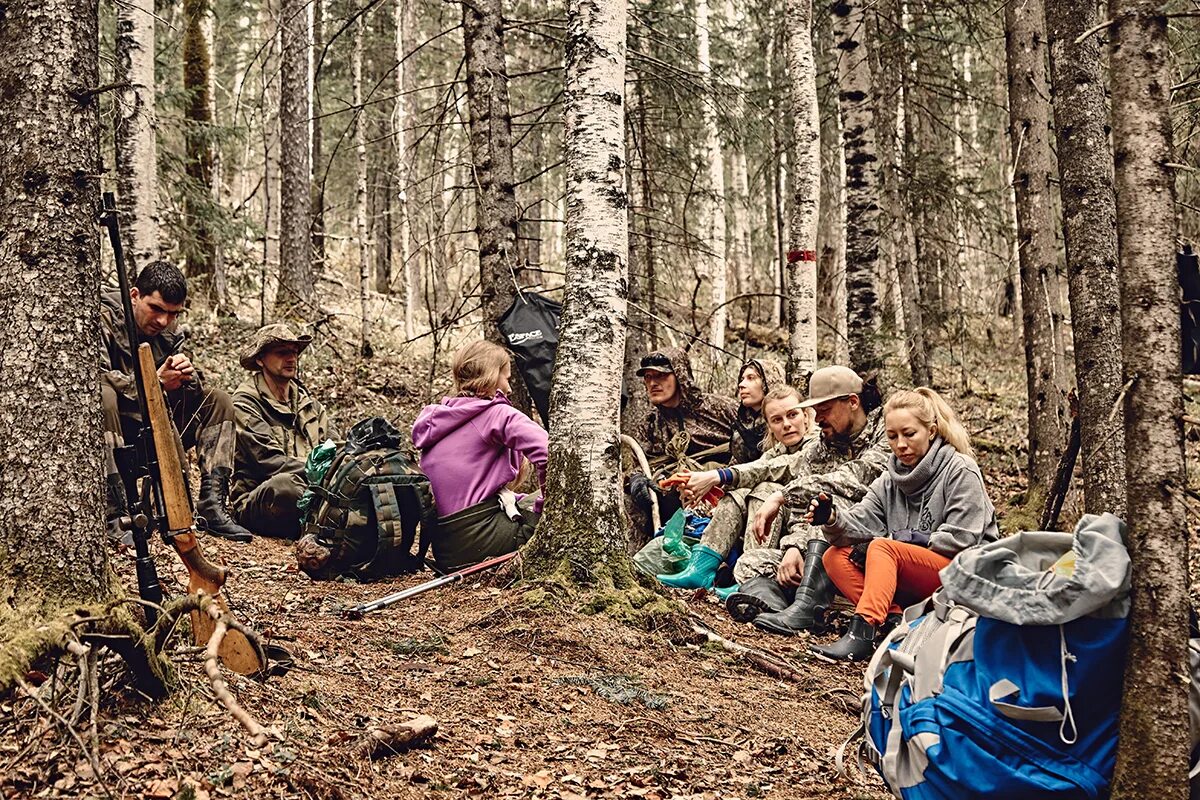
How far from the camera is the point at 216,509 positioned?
6.73 metres

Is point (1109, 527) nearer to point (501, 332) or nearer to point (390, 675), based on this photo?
point (390, 675)

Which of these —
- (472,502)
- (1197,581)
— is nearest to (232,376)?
(472,502)

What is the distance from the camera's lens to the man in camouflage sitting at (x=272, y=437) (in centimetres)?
689

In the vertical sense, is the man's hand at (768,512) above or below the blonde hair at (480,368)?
below

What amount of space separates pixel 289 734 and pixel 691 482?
3688mm

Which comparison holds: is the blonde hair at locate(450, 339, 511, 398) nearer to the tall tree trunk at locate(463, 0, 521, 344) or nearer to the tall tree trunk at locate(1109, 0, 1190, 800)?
the tall tree trunk at locate(463, 0, 521, 344)

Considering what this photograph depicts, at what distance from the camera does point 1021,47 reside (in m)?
8.35

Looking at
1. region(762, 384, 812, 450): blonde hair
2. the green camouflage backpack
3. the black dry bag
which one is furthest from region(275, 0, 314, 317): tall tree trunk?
region(762, 384, 812, 450): blonde hair

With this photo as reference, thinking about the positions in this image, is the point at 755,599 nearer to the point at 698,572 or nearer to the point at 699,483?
the point at 698,572

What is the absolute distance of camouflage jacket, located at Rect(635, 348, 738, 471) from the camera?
307 inches

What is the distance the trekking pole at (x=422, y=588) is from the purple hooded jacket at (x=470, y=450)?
453 mm

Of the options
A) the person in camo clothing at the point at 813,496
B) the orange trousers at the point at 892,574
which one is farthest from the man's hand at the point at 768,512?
the orange trousers at the point at 892,574

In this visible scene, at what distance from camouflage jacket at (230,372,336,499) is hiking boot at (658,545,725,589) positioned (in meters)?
2.87

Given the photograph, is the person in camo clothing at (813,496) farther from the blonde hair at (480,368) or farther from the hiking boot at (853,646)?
the blonde hair at (480,368)
